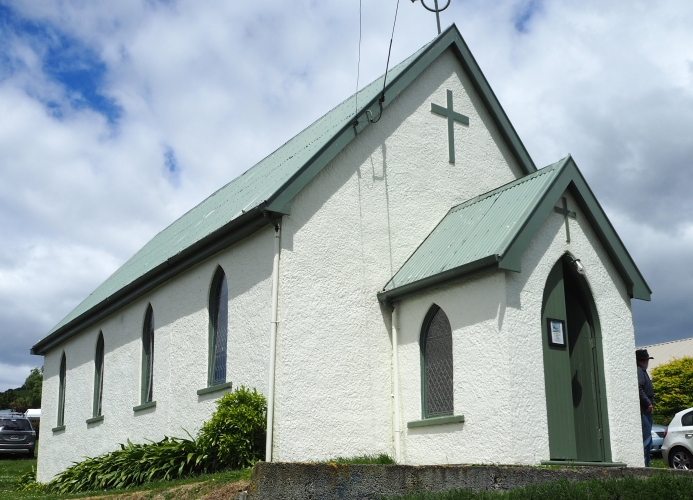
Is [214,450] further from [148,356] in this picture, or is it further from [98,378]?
[98,378]

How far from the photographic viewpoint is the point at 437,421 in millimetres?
12461

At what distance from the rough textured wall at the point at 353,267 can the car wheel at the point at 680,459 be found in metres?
7.92

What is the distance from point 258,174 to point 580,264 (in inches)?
308

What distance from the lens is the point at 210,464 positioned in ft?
39.9

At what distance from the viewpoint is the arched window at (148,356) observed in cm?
1719

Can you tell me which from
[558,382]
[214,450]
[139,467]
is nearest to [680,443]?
[558,382]

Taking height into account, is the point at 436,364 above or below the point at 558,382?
above

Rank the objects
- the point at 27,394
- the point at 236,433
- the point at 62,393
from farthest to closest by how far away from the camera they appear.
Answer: the point at 27,394, the point at 62,393, the point at 236,433

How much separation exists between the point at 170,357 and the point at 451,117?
7224 mm

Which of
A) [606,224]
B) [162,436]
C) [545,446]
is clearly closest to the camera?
[545,446]

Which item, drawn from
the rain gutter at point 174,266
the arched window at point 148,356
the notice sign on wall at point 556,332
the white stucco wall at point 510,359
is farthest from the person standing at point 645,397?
the arched window at point 148,356

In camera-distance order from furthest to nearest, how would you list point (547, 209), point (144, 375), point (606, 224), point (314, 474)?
1. point (144, 375)
2. point (606, 224)
3. point (547, 209)
4. point (314, 474)

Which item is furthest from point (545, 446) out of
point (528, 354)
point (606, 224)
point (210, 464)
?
point (210, 464)

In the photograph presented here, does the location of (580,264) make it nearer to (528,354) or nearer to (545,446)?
(528,354)
